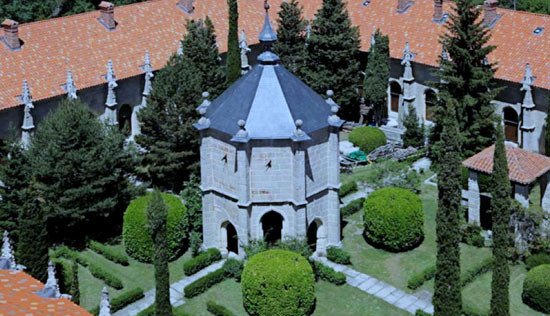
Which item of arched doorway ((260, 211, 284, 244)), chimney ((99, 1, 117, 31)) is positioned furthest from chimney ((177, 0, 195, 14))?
arched doorway ((260, 211, 284, 244))

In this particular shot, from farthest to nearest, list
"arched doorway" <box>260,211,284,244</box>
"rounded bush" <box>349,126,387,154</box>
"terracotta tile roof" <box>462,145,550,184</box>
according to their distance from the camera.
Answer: "rounded bush" <box>349,126,387,154</box> → "terracotta tile roof" <box>462,145,550,184</box> → "arched doorway" <box>260,211,284,244</box>

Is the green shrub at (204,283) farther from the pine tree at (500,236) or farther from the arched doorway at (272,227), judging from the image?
the pine tree at (500,236)

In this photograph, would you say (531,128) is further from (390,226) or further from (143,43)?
(143,43)

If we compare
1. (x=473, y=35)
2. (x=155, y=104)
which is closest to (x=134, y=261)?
(x=155, y=104)

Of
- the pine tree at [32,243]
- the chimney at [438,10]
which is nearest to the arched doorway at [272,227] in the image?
the pine tree at [32,243]

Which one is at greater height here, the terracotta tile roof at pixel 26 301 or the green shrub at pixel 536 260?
the terracotta tile roof at pixel 26 301

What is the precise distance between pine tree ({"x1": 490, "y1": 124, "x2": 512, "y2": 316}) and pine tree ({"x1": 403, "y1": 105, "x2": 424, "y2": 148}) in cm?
2349

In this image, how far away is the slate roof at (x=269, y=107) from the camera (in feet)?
146

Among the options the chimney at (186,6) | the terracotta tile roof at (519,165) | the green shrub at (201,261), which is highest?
the chimney at (186,6)

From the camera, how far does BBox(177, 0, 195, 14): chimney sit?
6938 cm

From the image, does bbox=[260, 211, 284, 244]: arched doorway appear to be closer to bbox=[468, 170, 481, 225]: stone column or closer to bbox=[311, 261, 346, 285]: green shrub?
bbox=[311, 261, 346, 285]: green shrub

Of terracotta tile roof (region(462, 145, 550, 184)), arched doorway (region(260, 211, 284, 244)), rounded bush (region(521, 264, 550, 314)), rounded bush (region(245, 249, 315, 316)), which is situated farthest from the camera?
terracotta tile roof (region(462, 145, 550, 184))

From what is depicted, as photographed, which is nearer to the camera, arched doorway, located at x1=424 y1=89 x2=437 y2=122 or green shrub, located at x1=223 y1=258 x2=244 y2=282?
green shrub, located at x1=223 y1=258 x2=244 y2=282

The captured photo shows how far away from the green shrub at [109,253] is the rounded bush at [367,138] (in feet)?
73.7
